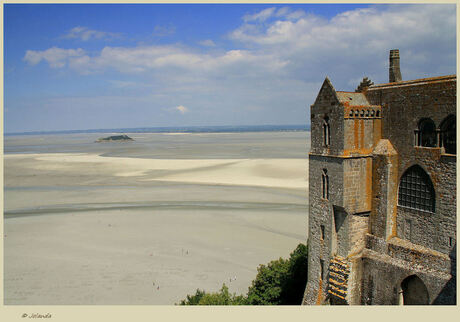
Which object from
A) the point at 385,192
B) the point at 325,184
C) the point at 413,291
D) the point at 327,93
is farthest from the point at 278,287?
the point at 327,93

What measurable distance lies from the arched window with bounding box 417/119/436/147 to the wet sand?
1662 centimetres

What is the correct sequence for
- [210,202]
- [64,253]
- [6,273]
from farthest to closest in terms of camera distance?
[210,202], [64,253], [6,273]

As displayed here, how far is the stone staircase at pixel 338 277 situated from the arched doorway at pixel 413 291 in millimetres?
Result: 2419

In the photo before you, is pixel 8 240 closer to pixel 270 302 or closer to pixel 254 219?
pixel 254 219

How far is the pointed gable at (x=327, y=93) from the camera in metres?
17.7

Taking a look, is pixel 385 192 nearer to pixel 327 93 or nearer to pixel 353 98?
pixel 353 98

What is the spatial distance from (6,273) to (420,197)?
99.1 ft

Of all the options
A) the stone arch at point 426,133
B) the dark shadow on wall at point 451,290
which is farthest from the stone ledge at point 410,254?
the stone arch at point 426,133

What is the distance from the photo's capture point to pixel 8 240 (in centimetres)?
3819

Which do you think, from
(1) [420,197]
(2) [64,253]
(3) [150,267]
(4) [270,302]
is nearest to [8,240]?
(2) [64,253]

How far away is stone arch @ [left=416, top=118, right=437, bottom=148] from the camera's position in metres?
15.8

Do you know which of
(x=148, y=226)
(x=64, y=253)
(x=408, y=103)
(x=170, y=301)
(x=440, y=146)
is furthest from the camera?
(x=148, y=226)

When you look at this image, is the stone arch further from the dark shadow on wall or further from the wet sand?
the wet sand

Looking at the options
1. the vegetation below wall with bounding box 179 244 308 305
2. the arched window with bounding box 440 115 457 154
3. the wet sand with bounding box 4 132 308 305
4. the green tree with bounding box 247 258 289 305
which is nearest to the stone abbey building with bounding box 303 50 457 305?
the arched window with bounding box 440 115 457 154
